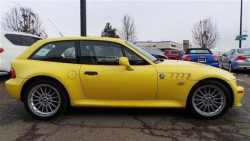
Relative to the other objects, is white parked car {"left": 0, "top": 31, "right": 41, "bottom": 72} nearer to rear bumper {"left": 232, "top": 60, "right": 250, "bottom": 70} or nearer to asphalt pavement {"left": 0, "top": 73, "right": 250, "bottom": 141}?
asphalt pavement {"left": 0, "top": 73, "right": 250, "bottom": 141}

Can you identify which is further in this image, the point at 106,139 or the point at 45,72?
the point at 45,72

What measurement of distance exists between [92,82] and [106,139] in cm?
106

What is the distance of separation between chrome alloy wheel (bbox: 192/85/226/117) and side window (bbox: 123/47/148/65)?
41.9 inches

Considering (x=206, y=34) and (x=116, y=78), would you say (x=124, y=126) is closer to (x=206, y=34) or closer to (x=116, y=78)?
(x=116, y=78)

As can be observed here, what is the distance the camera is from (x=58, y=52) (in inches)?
157

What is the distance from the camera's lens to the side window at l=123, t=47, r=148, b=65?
3848mm

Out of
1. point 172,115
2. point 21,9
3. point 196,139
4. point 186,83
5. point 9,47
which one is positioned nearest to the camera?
point 196,139

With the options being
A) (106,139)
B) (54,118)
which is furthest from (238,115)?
(54,118)

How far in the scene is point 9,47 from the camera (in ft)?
23.6

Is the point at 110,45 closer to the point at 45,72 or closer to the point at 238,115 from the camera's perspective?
the point at 45,72

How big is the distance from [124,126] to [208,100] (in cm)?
152

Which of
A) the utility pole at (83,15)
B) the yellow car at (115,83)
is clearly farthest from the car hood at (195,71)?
Answer: the utility pole at (83,15)

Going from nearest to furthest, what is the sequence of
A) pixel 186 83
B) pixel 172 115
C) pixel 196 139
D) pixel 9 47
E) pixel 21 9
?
pixel 196 139, pixel 186 83, pixel 172 115, pixel 9 47, pixel 21 9

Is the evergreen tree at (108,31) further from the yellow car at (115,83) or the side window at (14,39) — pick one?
the yellow car at (115,83)
